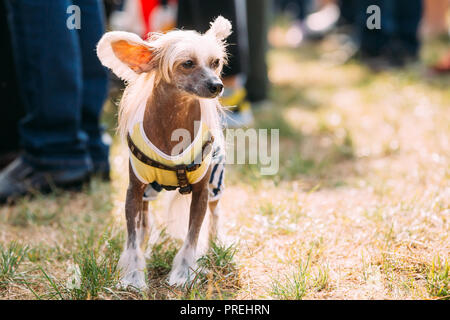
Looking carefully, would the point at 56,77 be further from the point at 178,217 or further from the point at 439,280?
the point at 439,280

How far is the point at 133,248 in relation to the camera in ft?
5.63

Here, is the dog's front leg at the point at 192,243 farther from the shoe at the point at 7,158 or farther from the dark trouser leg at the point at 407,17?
the dark trouser leg at the point at 407,17

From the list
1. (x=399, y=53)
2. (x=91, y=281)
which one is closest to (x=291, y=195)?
(x=91, y=281)

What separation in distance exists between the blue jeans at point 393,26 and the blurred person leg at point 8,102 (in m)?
3.91

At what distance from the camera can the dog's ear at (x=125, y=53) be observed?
61.7 inches

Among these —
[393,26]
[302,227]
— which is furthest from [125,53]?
[393,26]

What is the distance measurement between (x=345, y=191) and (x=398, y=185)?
0.28m

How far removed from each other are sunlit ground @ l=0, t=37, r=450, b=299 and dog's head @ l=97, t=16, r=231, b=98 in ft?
2.03

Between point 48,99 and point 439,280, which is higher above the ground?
point 48,99

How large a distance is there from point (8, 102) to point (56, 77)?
→ 709 mm

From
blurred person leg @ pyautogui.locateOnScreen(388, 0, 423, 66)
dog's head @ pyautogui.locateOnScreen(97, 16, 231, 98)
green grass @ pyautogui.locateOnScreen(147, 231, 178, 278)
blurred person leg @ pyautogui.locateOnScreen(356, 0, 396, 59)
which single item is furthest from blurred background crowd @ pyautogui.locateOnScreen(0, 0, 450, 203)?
blurred person leg @ pyautogui.locateOnScreen(388, 0, 423, 66)

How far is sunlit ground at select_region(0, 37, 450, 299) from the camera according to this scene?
65.5 inches
